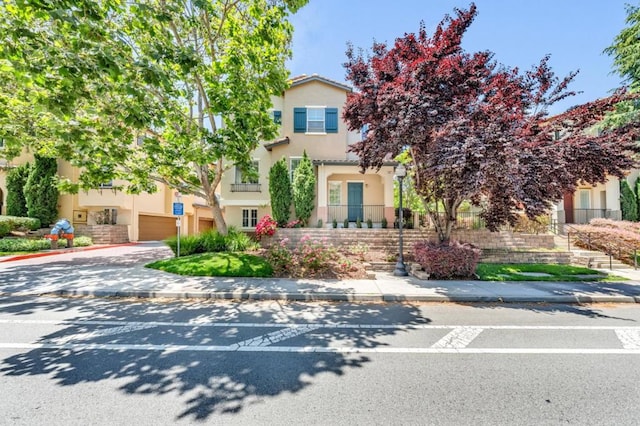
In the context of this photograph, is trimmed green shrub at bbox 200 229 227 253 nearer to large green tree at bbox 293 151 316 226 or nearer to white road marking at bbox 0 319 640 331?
large green tree at bbox 293 151 316 226

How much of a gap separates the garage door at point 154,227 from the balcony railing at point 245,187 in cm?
1063

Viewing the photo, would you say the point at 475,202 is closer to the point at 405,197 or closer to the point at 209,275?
the point at 209,275

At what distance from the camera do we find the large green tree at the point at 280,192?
1652cm

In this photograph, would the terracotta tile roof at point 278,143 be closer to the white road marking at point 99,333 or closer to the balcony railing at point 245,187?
the balcony railing at point 245,187

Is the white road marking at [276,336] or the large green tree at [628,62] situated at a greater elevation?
the large green tree at [628,62]

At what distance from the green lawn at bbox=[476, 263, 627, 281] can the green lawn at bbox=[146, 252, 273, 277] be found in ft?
25.2

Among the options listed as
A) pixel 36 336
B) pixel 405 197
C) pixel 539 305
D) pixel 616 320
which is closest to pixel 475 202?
pixel 539 305

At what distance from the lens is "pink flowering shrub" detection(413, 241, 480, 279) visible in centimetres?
977

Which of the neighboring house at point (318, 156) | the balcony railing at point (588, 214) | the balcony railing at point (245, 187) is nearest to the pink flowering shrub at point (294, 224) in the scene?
the neighboring house at point (318, 156)

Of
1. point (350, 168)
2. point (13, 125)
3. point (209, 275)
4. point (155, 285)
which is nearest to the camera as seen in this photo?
point (155, 285)

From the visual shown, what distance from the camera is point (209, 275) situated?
31.6 ft

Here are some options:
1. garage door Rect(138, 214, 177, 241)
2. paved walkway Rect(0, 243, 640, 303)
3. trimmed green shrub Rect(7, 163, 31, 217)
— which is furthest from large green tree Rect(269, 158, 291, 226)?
trimmed green shrub Rect(7, 163, 31, 217)

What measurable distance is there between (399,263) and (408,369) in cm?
700

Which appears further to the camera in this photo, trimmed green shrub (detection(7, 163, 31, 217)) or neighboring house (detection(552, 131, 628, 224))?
neighboring house (detection(552, 131, 628, 224))
